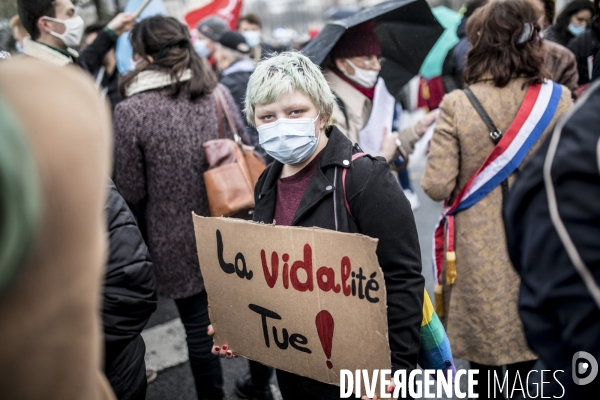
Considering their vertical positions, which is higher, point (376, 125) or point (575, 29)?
point (575, 29)

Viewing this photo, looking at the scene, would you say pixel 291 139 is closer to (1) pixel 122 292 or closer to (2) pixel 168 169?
(1) pixel 122 292

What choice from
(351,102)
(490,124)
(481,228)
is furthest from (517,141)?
(351,102)

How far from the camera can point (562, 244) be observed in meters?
0.85

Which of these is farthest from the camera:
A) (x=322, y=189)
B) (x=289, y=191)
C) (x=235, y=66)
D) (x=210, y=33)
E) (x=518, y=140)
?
(x=210, y=33)

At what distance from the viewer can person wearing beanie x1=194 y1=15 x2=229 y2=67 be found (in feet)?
15.4

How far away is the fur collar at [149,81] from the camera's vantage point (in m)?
2.57

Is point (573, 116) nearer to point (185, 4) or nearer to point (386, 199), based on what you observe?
point (386, 199)

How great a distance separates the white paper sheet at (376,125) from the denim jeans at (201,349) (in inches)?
50.9

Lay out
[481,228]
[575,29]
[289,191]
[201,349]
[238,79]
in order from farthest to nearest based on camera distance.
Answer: [575,29] < [238,79] < [201,349] < [481,228] < [289,191]

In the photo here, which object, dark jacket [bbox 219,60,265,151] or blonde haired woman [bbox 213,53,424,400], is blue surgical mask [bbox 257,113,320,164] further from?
dark jacket [bbox 219,60,265,151]

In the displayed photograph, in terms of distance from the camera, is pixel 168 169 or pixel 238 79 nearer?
pixel 168 169

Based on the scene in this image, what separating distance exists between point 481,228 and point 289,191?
1.01 m

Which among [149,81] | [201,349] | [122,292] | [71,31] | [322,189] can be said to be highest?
[71,31]

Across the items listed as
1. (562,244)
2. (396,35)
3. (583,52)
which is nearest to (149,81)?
(396,35)
